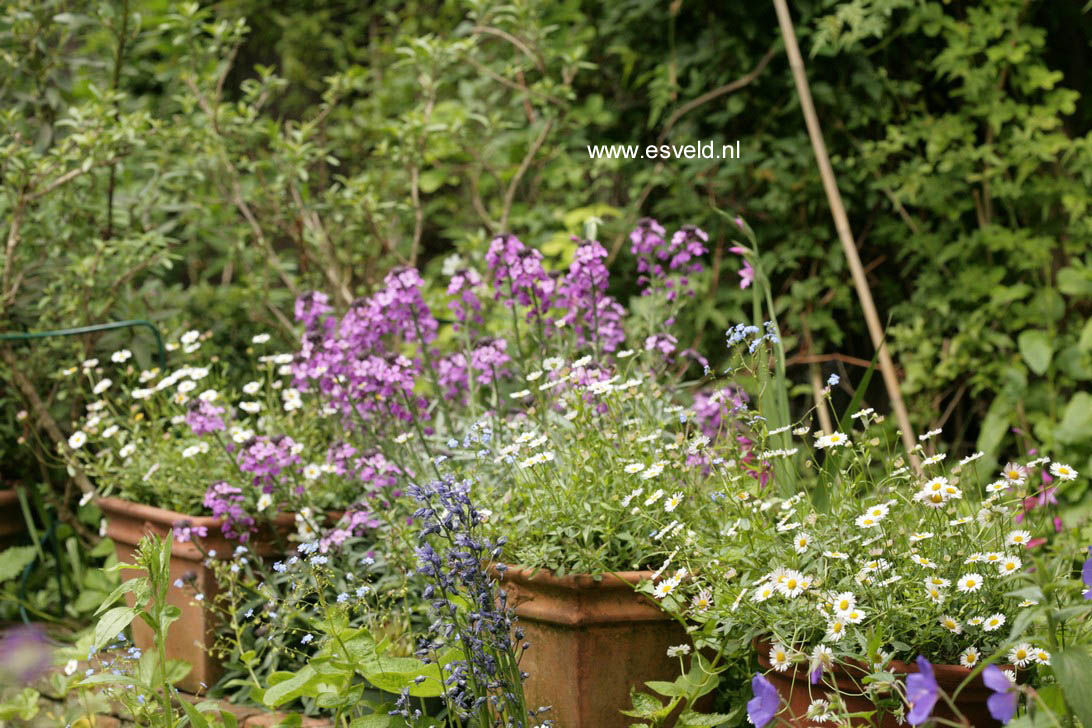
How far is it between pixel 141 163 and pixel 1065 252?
3.02 metres

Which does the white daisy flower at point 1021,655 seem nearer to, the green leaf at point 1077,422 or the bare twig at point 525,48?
the green leaf at point 1077,422

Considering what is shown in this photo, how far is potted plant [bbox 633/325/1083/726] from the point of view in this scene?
1389 mm

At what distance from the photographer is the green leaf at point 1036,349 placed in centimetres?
299

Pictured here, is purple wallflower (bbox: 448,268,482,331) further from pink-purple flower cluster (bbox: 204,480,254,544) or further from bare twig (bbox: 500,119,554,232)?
bare twig (bbox: 500,119,554,232)

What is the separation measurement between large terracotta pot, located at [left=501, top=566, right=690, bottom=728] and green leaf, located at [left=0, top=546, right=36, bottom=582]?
69.4 inches

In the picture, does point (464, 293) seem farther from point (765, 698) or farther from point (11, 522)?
point (11, 522)

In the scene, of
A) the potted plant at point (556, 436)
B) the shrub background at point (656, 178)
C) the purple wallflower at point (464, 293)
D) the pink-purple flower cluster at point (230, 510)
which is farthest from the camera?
the shrub background at point (656, 178)

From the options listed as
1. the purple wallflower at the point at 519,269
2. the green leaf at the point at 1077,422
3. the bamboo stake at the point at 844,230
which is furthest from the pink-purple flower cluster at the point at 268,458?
the green leaf at the point at 1077,422

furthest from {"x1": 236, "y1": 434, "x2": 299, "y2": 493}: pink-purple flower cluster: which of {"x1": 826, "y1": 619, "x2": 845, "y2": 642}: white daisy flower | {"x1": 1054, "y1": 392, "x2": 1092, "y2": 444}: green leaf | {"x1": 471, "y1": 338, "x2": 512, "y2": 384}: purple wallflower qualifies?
{"x1": 1054, "y1": 392, "x2": 1092, "y2": 444}: green leaf

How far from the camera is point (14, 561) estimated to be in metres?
2.82

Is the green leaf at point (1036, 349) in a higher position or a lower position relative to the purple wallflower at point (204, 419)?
lower

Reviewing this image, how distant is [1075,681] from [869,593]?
1.23 feet

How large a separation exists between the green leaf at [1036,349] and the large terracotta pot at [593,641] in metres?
1.80

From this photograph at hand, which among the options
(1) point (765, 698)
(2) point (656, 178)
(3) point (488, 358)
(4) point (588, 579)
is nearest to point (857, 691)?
(1) point (765, 698)
